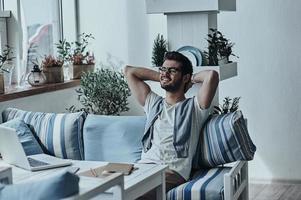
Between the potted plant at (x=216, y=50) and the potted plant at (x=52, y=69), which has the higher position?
the potted plant at (x=216, y=50)

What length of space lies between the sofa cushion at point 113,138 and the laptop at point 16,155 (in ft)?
2.46

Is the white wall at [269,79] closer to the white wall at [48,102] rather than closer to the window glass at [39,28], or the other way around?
the white wall at [48,102]

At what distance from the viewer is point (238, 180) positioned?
3314 millimetres

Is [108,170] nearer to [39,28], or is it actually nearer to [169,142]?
[169,142]

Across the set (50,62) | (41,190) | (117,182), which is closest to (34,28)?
(50,62)

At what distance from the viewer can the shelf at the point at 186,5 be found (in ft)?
12.1

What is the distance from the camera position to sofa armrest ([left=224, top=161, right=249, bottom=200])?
9.88ft

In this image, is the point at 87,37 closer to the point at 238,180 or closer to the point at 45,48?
the point at 45,48

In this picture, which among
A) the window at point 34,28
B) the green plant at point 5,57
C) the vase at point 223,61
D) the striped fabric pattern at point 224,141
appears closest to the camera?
the striped fabric pattern at point 224,141

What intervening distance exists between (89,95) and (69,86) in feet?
0.61

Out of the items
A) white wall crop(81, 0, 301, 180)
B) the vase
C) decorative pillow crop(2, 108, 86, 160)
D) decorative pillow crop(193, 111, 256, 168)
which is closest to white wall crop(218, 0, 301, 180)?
white wall crop(81, 0, 301, 180)

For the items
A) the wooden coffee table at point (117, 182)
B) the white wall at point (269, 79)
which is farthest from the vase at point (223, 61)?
the wooden coffee table at point (117, 182)

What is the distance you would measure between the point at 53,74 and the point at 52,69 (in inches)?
1.6

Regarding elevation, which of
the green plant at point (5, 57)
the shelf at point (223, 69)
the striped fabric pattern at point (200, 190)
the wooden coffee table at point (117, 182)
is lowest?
the striped fabric pattern at point (200, 190)
